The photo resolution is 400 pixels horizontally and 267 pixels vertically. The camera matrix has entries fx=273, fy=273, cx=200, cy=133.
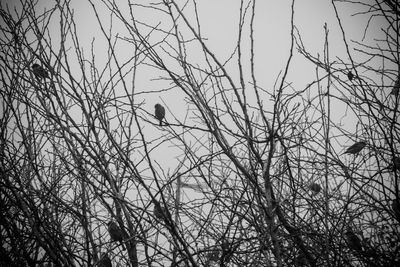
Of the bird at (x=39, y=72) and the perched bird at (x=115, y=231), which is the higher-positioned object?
the bird at (x=39, y=72)

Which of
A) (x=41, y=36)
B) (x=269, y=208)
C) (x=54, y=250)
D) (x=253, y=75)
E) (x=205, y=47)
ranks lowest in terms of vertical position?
(x=269, y=208)

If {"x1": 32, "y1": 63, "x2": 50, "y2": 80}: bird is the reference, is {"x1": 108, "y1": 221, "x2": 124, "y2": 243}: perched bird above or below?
below

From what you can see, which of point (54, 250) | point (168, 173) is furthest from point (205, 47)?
point (168, 173)

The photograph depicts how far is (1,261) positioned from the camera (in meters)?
1.71

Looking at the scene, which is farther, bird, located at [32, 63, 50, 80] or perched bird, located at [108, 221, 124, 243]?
perched bird, located at [108, 221, 124, 243]

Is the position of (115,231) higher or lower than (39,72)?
lower

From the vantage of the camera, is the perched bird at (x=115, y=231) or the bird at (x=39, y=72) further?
the perched bird at (x=115, y=231)

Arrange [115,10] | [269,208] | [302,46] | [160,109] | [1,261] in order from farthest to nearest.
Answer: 1. [160,109]
2. [302,46]
3. [115,10]
4. [1,261]
5. [269,208]

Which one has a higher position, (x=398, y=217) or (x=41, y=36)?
(x=41, y=36)

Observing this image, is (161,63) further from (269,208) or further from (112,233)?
(112,233)

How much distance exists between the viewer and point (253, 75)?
60.2 inches

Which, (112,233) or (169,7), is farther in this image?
(112,233)

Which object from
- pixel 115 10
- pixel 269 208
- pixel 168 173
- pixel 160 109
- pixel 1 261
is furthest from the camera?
pixel 168 173

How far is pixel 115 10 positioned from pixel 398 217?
2.32 m
